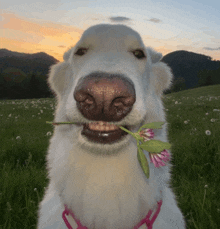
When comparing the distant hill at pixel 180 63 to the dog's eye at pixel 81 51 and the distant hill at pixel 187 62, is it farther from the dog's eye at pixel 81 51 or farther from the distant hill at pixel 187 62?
the dog's eye at pixel 81 51

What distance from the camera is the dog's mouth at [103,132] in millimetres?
2002

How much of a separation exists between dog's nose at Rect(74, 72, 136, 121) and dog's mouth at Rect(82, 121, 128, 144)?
18cm

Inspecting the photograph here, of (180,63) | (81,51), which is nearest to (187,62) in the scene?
(180,63)

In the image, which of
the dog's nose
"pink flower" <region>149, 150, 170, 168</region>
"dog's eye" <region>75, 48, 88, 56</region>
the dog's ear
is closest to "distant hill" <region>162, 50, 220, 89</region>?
the dog's ear

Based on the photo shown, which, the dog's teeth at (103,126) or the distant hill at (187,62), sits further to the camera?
the distant hill at (187,62)

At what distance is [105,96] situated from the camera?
5.42 ft

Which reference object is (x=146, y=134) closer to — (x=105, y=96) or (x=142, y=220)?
(x=105, y=96)

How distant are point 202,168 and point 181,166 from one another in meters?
0.45

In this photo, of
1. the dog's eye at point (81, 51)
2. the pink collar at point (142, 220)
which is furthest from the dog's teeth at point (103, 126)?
the dog's eye at point (81, 51)

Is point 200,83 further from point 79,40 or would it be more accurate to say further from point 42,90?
point 79,40

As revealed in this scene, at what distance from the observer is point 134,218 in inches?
90.0

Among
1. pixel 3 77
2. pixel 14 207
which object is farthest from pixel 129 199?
pixel 3 77

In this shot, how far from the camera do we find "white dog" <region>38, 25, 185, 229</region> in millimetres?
1786

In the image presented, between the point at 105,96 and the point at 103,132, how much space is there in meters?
0.47
